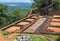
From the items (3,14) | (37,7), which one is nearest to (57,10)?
(37,7)

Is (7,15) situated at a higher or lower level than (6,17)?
higher

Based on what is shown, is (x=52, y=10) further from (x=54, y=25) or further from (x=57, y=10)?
(x=54, y=25)

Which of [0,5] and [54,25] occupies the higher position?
[0,5]

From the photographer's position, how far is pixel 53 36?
9.25 metres

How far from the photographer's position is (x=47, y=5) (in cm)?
1877

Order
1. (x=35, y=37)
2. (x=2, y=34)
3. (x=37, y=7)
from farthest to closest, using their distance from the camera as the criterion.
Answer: (x=37, y=7) < (x=2, y=34) < (x=35, y=37)

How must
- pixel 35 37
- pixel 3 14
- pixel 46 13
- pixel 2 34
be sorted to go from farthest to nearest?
pixel 46 13, pixel 3 14, pixel 2 34, pixel 35 37

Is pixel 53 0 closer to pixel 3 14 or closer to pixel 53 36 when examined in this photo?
pixel 3 14

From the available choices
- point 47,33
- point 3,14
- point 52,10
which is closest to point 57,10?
point 52,10

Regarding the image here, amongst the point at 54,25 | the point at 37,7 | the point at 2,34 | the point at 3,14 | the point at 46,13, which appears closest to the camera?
the point at 2,34

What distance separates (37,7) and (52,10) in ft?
5.86

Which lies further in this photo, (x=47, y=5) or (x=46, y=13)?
(x=47, y=5)

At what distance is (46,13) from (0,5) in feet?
14.3

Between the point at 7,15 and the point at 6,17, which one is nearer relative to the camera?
the point at 7,15
